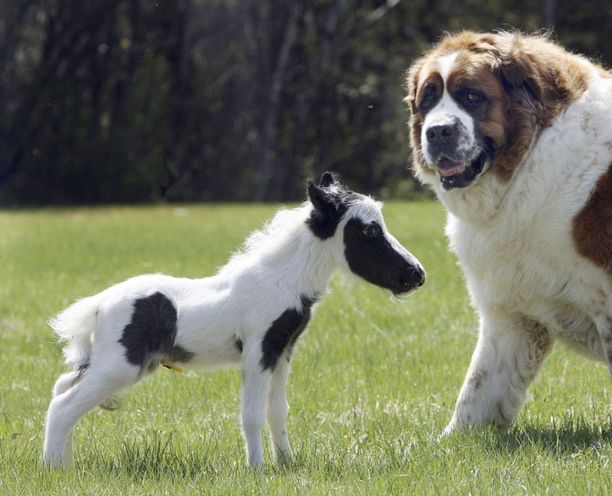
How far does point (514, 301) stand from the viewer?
221 inches

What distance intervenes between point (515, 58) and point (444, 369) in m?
2.53

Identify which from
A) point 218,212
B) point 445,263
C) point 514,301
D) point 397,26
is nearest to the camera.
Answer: point 514,301

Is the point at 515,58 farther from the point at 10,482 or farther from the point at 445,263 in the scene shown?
the point at 445,263

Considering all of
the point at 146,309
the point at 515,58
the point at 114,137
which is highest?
the point at 515,58

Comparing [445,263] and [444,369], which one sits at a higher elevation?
[444,369]

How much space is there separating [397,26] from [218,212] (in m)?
12.7

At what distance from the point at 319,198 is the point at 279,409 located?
1008 millimetres

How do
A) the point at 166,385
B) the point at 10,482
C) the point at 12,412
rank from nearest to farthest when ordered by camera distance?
1. the point at 10,482
2. the point at 12,412
3. the point at 166,385

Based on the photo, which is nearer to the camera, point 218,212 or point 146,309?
point 146,309

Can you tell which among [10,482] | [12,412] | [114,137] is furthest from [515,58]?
[114,137]

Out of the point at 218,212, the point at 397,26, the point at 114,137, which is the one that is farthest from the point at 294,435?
the point at 397,26

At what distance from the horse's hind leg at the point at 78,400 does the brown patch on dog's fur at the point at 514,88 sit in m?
2.07

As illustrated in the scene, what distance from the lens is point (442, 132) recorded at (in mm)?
5359

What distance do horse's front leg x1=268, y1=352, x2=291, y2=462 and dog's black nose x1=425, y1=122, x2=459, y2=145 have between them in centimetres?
126
